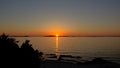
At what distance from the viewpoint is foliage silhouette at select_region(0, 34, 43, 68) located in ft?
56.3

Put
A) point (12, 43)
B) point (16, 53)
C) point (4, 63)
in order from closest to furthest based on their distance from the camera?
point (4, 63) → point (16, 53) → point (12, 43)

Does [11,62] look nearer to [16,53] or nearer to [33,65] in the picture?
[16,53]

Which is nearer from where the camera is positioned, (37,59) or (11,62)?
(11,62)

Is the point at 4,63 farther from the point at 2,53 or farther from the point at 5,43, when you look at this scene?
the point at 5,43

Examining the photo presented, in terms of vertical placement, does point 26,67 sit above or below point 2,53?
below

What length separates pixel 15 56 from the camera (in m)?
17.6

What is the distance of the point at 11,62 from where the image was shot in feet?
56.5

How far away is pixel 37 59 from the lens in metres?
20.0

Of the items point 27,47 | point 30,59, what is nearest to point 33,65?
point 30,59

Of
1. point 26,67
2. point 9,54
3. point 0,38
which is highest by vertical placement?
point 0,38

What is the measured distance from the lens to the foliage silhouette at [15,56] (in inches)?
675

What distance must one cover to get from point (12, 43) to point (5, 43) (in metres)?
0.84

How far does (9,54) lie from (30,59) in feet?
6.94

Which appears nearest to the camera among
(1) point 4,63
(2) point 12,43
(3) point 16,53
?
(1) point 4,63
